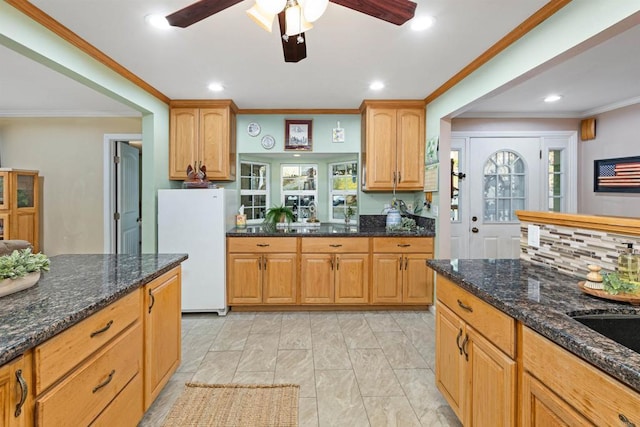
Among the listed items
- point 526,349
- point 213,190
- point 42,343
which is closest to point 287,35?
point 42,343

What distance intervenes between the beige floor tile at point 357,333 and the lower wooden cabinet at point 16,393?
2.21m

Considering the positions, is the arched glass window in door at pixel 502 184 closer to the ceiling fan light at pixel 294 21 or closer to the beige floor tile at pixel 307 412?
the beige floor tile at pixel 307 412

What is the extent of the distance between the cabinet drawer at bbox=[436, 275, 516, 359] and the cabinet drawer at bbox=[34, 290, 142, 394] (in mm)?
1625

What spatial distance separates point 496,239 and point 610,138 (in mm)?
1726

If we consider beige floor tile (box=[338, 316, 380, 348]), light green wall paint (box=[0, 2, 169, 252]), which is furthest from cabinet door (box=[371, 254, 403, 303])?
light green wall paint (box=[0, 2, 169, 252])

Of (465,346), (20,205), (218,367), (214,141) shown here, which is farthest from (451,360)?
(20,205)

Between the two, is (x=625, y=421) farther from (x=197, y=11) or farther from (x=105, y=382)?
(x=197, y=11)

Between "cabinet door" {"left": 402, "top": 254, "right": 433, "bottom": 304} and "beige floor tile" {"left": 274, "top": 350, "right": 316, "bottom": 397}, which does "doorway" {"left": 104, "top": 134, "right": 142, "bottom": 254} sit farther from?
"cabinet door" {"left": 402, "top": 254, "right": 433, "bottom": 304}

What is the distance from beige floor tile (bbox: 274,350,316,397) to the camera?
7.29 feet

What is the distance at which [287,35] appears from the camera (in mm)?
1625

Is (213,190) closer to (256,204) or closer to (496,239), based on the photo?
(256,204)

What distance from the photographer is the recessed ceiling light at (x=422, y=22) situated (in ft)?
6.59

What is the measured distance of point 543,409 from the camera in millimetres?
1104

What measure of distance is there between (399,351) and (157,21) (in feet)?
9.66
